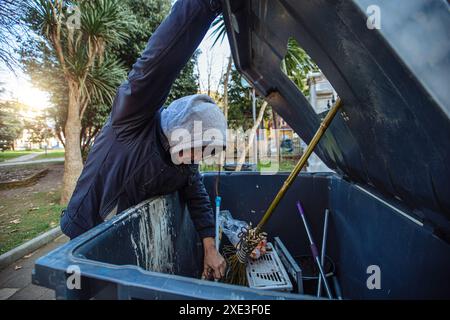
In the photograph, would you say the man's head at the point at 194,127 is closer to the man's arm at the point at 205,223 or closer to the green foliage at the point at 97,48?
the man's arm at the point at 205,223

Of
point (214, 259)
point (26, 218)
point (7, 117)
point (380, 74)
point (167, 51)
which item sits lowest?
point (26, 218)

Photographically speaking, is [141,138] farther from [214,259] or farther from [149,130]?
[214,259]

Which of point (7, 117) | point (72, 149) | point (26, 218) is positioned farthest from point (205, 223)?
point (7, 117)

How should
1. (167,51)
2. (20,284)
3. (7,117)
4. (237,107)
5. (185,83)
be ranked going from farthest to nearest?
(237,107)
(185,83)
(7,117)
(20,284)
(167,51)

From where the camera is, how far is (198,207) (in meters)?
1.81

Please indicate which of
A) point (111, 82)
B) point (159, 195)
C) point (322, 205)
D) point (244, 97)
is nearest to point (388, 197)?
point (322, 205)

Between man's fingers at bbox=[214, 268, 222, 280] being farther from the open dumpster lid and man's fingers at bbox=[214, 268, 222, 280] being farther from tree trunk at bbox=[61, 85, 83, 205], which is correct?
tree trunk at bbox=[61, 85, 83, 205]

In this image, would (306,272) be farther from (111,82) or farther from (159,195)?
(111,82)

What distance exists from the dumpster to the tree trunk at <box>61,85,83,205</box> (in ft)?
15.0

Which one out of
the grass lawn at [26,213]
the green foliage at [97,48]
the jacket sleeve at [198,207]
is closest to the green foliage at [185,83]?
the green foliage at [97,48]

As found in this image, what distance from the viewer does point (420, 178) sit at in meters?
0.99

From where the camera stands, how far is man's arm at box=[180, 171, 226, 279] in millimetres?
1713

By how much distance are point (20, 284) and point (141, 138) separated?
8.65 feet
